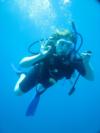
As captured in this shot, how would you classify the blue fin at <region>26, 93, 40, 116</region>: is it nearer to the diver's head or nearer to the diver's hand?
the diver's hand

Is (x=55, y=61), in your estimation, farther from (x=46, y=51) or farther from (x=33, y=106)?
(x=33, y=106)

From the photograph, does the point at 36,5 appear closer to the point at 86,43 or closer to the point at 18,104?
the point at 86,43

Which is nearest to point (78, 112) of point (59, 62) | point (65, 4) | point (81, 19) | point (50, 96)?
point (50, 96)

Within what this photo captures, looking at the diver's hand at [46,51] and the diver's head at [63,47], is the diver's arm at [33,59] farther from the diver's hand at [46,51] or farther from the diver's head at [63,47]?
the diver's head at [63,47]

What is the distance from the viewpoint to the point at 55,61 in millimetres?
5062

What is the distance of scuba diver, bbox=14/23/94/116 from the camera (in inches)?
197

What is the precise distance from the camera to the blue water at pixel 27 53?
20.4m

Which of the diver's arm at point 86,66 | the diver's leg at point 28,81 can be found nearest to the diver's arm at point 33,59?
the diver's leg at point 28,81

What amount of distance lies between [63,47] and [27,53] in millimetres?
23379

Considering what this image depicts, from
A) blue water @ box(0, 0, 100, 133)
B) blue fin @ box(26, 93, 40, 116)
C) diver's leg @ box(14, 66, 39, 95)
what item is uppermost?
blue water @ box(0, 0, 100, 133)

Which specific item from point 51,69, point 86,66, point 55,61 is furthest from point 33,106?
point 86,66

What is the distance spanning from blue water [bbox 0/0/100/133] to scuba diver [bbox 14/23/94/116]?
0.87m

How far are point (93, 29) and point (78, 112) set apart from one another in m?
21.7

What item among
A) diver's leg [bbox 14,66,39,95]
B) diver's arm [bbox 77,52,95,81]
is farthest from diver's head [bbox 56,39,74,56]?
diver's leg [bbox 14,66,39,95]
